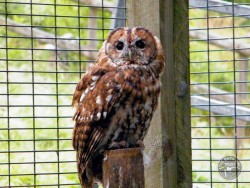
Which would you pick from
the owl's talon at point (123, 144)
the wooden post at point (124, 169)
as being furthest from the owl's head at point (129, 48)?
the wooden post at point (124, 169)

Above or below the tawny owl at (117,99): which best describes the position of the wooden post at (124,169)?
below

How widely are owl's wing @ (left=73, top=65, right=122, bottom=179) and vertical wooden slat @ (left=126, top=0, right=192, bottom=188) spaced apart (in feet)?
0.91

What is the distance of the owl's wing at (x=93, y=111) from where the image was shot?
2979 millimetres

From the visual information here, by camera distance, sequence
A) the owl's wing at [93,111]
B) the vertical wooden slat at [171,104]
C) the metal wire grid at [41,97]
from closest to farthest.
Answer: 1. the vertical wooden slat at [171,104]
2. the owl's wing at [93,111]
3. the metal wire grid at [41,97]

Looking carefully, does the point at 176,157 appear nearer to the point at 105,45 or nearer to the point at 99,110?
the point at 99,110

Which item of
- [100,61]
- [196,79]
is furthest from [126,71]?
[196,79]

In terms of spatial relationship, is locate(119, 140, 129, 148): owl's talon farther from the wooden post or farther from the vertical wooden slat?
the wooden post

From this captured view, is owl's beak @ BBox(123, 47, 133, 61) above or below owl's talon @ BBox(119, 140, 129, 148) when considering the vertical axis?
above

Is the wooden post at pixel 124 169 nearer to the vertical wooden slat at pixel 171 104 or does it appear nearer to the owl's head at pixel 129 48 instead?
the vertical wooden slat at pixel 171 104

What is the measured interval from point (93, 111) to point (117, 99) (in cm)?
13

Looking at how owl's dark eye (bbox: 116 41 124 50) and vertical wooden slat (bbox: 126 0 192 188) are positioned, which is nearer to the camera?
vertical wooden slat (bbox: 126 0 192 188)

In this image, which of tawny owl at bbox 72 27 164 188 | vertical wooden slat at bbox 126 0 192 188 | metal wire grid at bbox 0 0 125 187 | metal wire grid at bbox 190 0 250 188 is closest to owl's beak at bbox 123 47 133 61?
tawny owl at bbox 72 27 164 188

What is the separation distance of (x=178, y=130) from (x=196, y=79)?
5.18 metres

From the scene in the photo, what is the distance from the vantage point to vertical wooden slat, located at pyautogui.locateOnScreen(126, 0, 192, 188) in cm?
274
